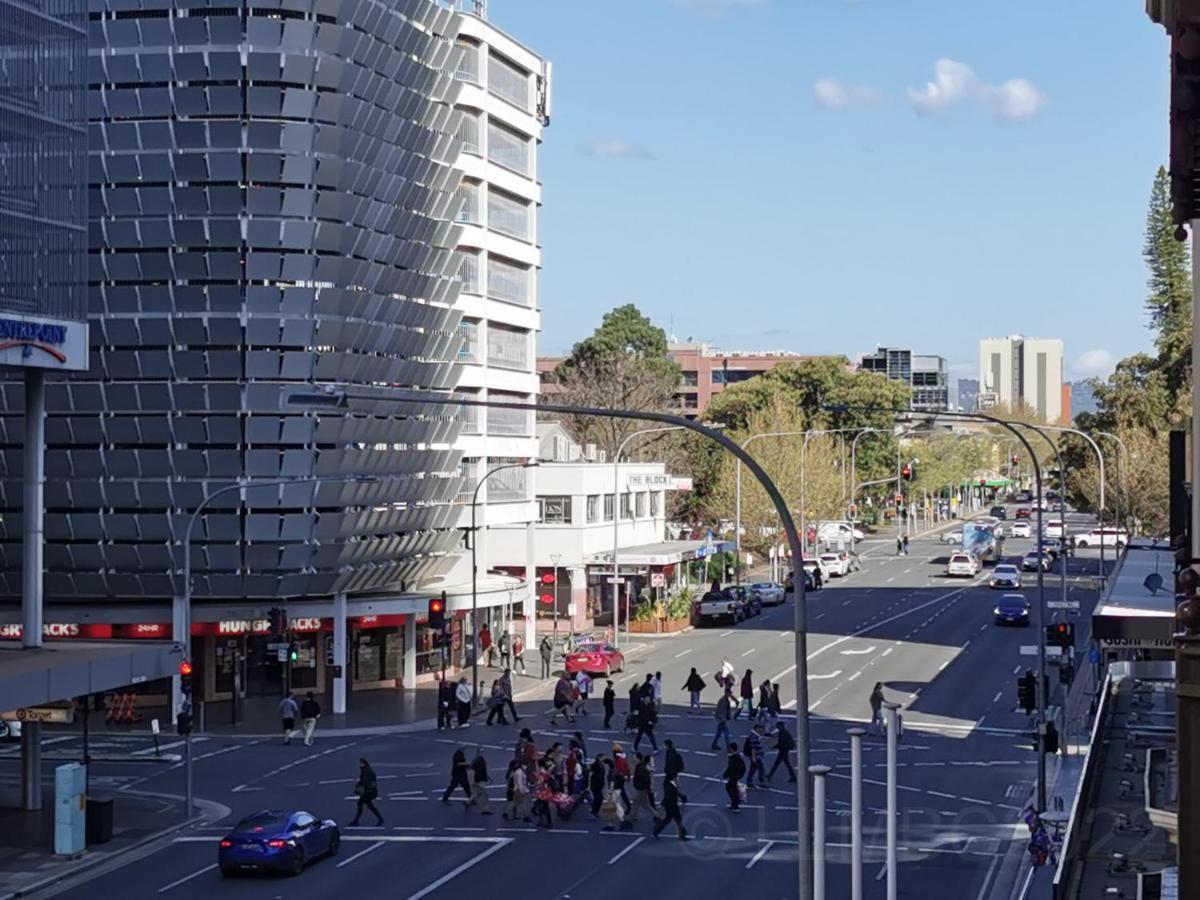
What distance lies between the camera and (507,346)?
7412 cm

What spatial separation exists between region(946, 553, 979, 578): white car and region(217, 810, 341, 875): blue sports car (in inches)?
2849

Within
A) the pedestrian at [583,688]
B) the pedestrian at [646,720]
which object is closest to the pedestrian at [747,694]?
the pedestrian at [646,720]

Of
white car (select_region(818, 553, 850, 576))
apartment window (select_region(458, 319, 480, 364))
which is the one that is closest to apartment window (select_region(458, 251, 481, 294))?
apartment window (select_region(458, 319, 480, 364))

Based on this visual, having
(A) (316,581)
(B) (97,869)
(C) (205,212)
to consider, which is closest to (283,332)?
(C) (205,212)

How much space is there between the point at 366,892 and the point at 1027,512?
140 meters

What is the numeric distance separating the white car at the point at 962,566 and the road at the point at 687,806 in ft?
116

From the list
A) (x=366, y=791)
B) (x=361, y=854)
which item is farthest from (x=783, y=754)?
(x=361, y=854)

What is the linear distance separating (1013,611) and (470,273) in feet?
83.0

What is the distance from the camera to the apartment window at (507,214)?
2825 inches

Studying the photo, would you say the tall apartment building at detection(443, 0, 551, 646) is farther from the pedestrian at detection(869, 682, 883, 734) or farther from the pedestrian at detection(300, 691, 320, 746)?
the pedestrian at detection(869, 682, 883, 734)

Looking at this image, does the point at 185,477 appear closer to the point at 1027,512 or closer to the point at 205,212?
the point at 205,212

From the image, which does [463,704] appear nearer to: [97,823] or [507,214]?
[97,823]

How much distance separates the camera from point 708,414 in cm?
13525

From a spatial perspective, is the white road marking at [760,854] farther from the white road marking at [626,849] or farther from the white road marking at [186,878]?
the white road marking at [186,878]
